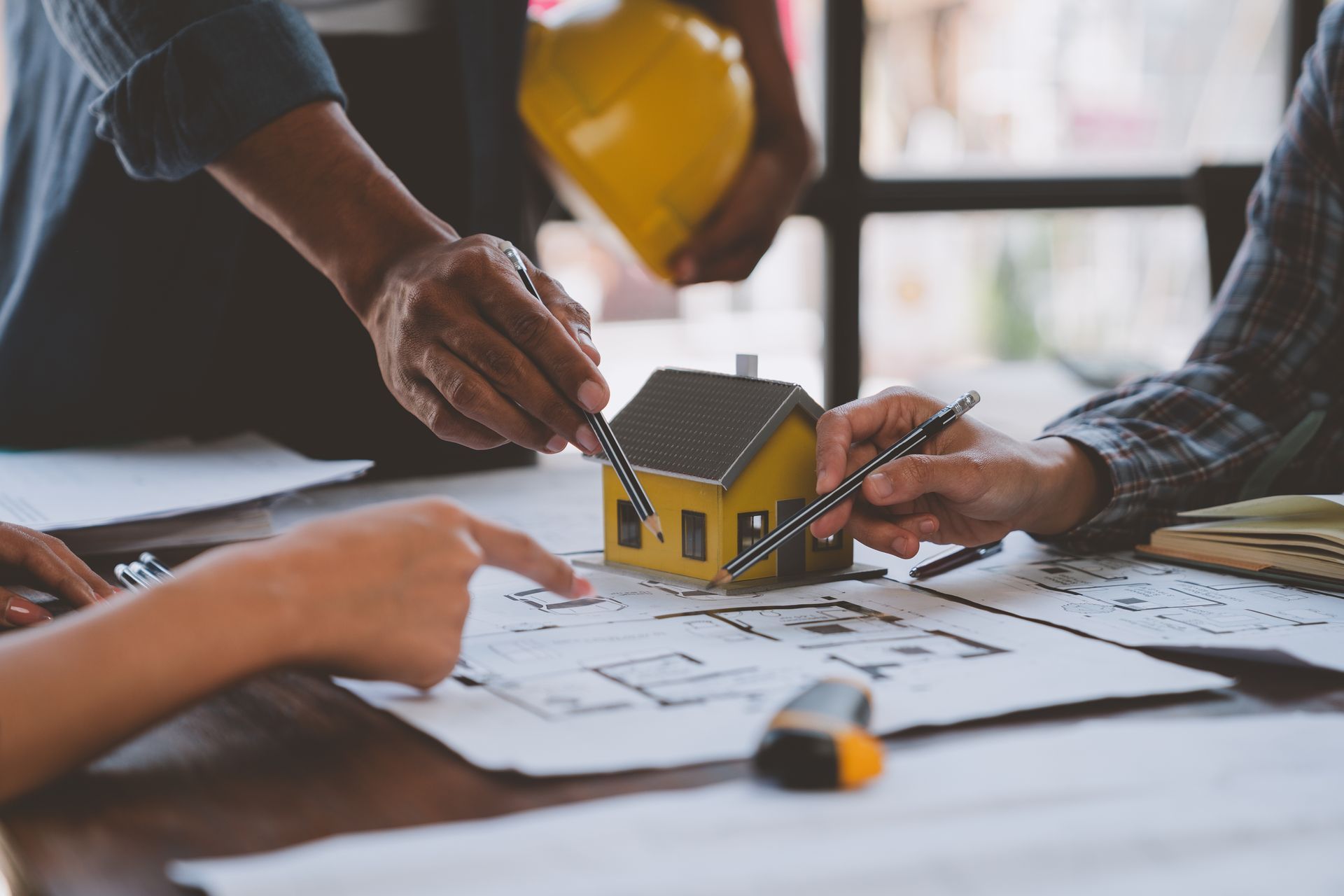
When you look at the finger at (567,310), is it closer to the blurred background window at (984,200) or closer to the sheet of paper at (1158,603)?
the sheet of paper at (1158,603)

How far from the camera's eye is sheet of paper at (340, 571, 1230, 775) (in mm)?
570

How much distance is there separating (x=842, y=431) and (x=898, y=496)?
61 millimetres

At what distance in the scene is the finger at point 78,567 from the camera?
0.80m

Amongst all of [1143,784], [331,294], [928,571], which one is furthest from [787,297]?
[1143,784]

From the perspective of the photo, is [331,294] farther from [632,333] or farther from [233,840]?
[632,333]

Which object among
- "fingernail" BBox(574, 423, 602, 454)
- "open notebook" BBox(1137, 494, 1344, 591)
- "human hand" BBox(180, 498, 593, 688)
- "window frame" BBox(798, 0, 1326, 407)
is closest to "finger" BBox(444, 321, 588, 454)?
"fingernail" BBox(574, 423, 602, 454)

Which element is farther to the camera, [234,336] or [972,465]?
[234,336]

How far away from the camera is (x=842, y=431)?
0.87 metres

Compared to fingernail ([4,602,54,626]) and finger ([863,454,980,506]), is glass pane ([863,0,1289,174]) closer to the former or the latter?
finger ([863,454,980,506])

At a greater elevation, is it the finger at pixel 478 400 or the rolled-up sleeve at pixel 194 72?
the rolled-up sleeve at pixel 194 72

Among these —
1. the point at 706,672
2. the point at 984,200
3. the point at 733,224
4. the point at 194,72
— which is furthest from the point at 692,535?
the point at 984,200

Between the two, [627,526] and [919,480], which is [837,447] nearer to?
[919,480]

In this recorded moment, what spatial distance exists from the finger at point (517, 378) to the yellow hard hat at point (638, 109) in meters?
0.50

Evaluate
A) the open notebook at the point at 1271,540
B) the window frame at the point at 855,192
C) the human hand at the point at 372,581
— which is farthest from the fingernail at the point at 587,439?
the window frame at the point at 855,192
